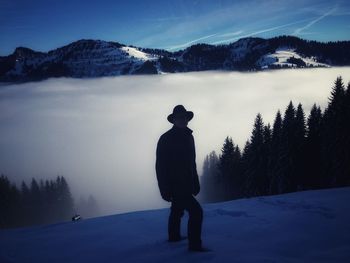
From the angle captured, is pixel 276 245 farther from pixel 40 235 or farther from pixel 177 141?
pixel 40 235

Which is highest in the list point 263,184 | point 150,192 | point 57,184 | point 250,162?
point 250,162

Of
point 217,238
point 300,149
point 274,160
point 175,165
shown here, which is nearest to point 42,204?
point 274,160

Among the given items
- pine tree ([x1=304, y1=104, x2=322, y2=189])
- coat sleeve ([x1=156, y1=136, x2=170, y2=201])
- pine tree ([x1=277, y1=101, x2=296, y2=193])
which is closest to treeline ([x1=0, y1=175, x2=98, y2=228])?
pine tree ([x1=277, y1=101, x2=296, y2=193])

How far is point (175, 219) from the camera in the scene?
646 centimetres

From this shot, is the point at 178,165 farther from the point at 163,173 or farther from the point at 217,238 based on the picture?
the point at 217,238

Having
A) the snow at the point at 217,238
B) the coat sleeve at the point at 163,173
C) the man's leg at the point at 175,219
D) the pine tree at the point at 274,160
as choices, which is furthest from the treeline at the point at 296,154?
the coat sleeve at the point at 163,173

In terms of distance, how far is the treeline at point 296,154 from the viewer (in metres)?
33.3

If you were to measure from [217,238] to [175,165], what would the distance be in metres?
2.23

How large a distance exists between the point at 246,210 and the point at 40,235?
6.31 m

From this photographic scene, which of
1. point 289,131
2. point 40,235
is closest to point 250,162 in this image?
point 289,131

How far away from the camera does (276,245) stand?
6.21 m

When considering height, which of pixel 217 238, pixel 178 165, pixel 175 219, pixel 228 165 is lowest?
pixel 228 165

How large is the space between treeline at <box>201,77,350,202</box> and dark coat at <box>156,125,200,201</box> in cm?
3219

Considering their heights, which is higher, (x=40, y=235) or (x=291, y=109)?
(x=291, y=109)
